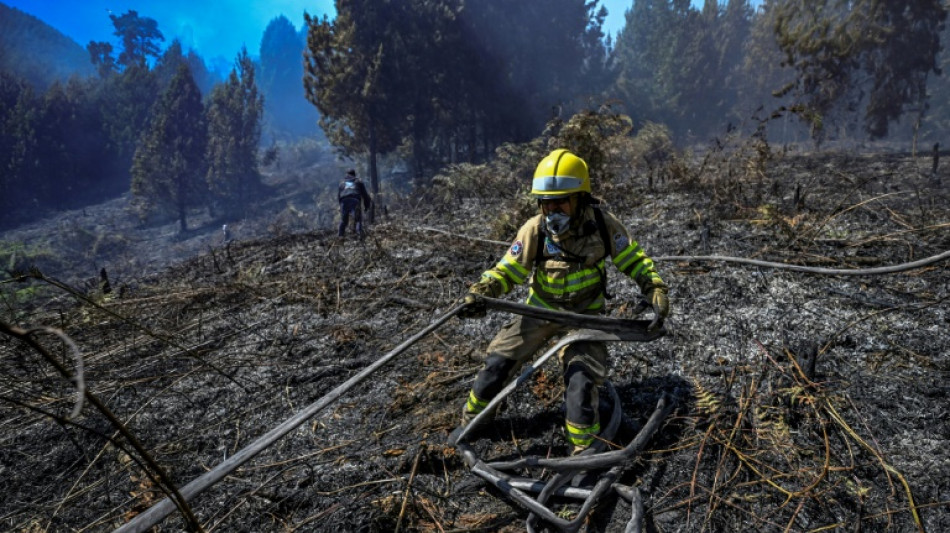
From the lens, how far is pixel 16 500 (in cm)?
296

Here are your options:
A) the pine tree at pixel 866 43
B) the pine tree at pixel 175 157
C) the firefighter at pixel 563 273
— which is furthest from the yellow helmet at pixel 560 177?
the pine tree at pixel 175 157

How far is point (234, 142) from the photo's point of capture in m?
28.4

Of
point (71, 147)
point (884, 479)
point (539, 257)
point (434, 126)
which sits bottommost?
point (884, 479)

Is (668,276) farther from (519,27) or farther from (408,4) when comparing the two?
(519,27)

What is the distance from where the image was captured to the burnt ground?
2492 millimetres

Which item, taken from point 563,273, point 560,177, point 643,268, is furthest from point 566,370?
point 560,177

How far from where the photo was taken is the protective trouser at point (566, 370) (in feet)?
8.77

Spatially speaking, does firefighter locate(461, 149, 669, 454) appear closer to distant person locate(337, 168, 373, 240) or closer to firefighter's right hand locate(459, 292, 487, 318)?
firefighter's right hand locate(459, 292, 487, 318)

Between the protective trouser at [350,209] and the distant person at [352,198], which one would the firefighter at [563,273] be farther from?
the distant person at [352,198]

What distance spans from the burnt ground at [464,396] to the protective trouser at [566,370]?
1.18ft

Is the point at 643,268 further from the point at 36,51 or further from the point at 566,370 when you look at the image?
the point at 36,51

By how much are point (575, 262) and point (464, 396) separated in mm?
1417

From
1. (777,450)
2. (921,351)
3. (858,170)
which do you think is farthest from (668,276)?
(858,170)

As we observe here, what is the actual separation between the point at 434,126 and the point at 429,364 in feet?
67.3
